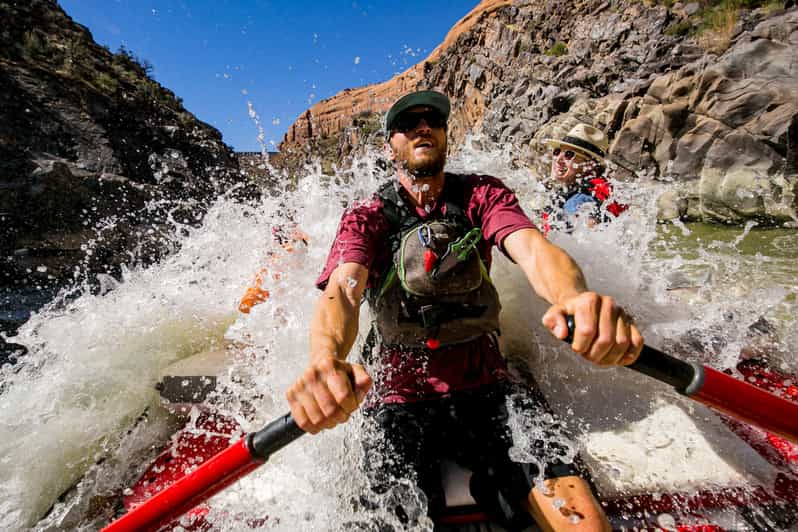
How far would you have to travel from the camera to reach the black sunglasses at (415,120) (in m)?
2.31

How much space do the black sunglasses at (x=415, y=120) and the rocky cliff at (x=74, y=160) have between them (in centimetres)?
1927

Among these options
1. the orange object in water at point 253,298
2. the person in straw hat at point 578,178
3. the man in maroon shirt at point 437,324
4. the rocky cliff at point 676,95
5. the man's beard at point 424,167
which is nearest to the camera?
the man in maroon shirt at point 437,324

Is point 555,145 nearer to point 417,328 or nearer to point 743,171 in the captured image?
point 417,328

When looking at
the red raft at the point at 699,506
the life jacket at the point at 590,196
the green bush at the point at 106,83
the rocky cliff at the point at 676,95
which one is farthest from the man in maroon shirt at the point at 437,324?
the green bush at the point at 106,83

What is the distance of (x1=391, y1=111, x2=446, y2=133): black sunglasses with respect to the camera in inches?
91.0

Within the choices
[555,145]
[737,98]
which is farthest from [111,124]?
[737,98]

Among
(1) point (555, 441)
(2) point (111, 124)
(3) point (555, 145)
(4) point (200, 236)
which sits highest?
(2) point (111, 124)

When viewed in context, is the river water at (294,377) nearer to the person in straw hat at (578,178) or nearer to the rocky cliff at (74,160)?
the person in straw hat at (578,178)

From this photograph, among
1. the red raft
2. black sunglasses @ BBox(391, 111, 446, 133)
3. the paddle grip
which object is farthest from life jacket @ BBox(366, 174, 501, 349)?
the paddle grip

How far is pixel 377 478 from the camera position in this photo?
177 centimetres

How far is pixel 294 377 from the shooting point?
9.70ft

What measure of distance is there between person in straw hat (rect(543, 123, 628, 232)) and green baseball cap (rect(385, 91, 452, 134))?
226 cm

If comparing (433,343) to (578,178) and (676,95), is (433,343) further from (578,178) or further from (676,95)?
(676,95)

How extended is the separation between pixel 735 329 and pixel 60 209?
23.0 meters
